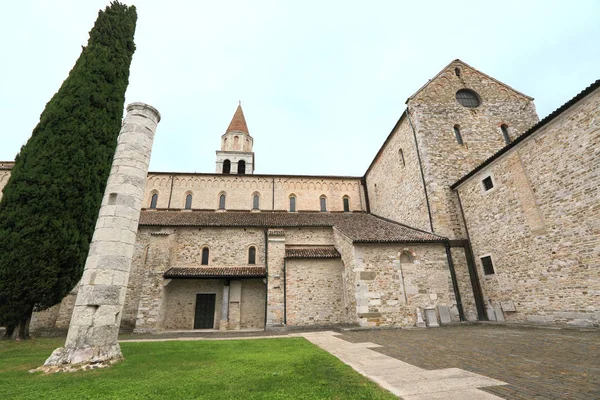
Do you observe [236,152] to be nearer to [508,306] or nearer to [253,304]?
[253,304]

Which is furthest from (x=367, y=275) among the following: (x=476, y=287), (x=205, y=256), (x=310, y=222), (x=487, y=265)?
(x=205, y=256)

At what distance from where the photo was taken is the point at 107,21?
11.8 metres

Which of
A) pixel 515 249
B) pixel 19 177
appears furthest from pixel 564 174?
pixel 19 177

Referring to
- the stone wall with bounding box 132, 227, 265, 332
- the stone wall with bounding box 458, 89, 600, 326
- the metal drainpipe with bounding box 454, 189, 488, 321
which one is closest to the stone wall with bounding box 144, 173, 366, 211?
the stone wall with bounding box 132, 227, 265, 332

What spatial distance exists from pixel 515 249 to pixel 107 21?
2130 centimetres

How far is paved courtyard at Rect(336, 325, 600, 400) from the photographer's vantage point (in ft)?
13.0

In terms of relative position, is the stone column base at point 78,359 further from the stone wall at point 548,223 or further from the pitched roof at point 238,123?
the pitched roof at point 238,123

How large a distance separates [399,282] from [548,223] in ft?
22.5

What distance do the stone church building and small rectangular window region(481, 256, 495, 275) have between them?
0.24ft

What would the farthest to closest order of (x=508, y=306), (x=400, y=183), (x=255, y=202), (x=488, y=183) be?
(x=255, y=202) → (x=400, y=183) → (x=488, y=183) → (x=508, y=306)

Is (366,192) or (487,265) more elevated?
(366,192)

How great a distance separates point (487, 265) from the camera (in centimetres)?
1375

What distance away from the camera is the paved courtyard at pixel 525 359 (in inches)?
156

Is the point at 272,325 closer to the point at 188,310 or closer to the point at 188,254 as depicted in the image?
the point at 188,310
